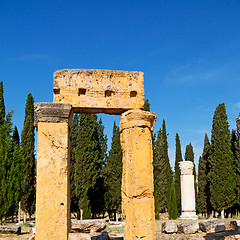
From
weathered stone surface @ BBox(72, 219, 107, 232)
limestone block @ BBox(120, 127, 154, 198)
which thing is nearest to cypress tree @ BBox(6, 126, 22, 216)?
weathered stone surface @ BBox(72, 219, 107, 232)

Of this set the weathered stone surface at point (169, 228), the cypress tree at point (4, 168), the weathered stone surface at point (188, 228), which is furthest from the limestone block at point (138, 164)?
the cypress tree at point (4, 168)

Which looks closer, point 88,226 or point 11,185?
point 88,226

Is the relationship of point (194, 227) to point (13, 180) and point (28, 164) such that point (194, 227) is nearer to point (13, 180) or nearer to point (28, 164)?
point (13, 180)

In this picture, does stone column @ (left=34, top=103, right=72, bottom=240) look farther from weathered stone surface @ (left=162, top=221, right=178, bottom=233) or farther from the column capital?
weathered stone surface @ (left=162, top=221, right=178, bottom=233)

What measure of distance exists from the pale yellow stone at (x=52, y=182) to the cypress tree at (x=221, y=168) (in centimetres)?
2266

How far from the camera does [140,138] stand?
324 inches

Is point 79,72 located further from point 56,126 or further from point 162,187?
point 162,187

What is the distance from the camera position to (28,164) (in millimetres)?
25812

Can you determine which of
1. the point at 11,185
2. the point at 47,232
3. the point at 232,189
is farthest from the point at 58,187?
the point at 232,189

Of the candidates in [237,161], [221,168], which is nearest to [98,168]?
[221,168]

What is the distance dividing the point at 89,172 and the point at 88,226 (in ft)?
40.5

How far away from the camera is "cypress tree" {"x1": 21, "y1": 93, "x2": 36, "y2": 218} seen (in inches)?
985

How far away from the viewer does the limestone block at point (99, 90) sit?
8.37 meters

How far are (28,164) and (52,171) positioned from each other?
1903cm
